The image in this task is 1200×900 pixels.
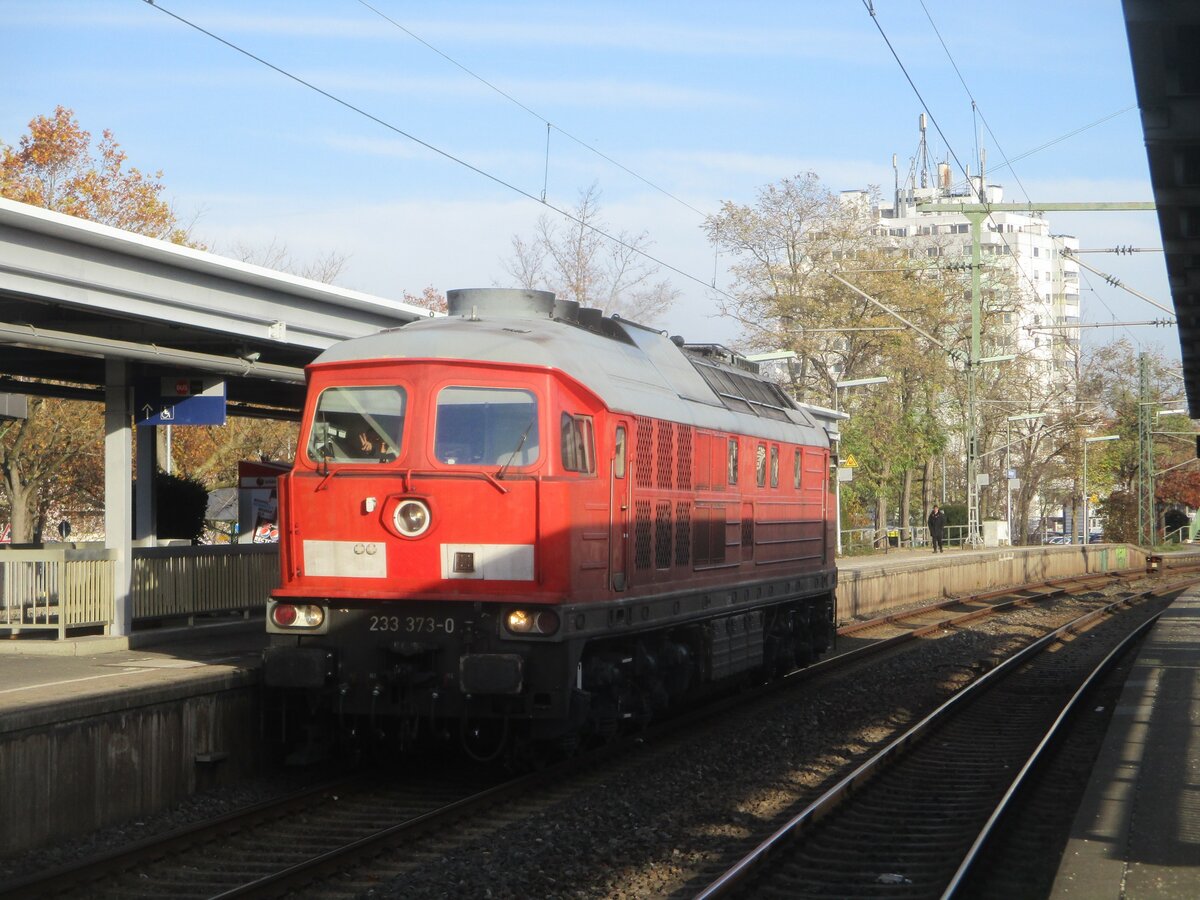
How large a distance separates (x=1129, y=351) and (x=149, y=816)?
78214 millimetres

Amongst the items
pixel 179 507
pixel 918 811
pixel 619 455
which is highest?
pixel 619 455

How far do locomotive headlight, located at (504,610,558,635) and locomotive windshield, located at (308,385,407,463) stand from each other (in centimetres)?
160

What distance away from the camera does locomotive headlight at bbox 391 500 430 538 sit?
1054 centimetres

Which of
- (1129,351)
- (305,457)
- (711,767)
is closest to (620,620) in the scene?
(711,767)

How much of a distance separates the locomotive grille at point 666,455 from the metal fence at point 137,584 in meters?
5.56

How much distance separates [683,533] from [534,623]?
290 centimetres

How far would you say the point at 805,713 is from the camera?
15.0 metres

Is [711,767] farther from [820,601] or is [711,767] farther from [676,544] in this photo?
[820,601]

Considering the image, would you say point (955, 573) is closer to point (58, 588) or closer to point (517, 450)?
point (58, 588)

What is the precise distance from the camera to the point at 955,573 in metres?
37.0

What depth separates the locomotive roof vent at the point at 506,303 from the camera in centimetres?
1248

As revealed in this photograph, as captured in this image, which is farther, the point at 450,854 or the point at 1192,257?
the point at 1192,257

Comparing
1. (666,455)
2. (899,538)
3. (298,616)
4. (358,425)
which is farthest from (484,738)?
(899,538)

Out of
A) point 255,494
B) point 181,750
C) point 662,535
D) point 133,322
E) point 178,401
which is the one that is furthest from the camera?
point 255,494
